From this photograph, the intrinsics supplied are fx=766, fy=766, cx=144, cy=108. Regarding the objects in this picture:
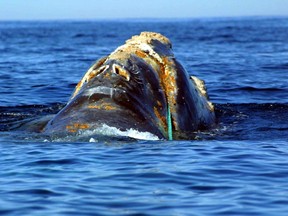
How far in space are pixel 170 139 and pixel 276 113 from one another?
4.83 m

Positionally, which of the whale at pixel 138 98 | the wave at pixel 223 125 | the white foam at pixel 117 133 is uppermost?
the whale at pixel 138 98

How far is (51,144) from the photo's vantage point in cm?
952

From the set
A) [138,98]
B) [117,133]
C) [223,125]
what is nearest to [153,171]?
[117,133]

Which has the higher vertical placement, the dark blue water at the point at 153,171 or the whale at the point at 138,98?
the whale at the point at 138,98

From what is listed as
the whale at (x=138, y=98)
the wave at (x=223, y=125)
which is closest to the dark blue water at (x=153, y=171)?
the wave at (x=223, y=125)

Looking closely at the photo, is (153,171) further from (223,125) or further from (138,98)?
(223,125)

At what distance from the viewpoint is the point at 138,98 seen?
33.2 ft

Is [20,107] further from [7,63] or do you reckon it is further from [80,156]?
[7,63]

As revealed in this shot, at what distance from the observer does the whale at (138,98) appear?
974cm

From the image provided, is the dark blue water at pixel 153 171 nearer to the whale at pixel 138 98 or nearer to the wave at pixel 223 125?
the wave at pixel 223 125

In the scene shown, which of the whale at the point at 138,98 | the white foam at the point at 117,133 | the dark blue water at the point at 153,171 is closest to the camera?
the dark blue water at the point at 153,171

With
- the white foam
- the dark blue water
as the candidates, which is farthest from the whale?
the dark blue water

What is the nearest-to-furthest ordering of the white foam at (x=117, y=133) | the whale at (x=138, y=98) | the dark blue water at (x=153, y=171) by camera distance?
the dark blue water at (x=153, y=171) < the white foam at (x=117, y=133) < the whale at (x=138, y=98)

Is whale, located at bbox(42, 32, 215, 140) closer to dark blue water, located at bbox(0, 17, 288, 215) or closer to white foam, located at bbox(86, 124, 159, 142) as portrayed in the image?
white foam, located at bbox(86, 124, 159, 142)
